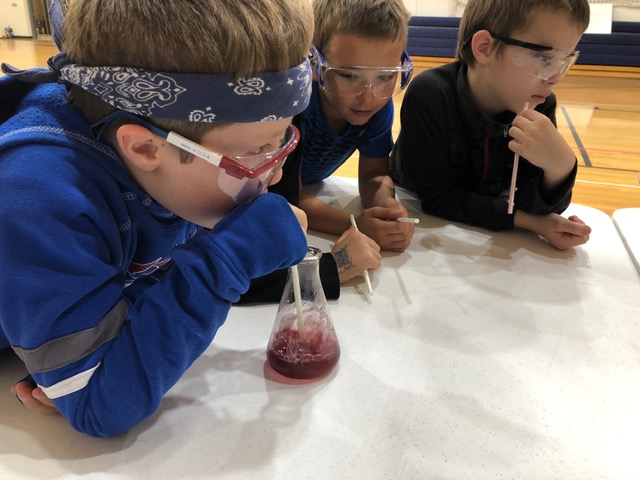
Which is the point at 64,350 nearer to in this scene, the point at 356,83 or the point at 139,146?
the point at 139,146

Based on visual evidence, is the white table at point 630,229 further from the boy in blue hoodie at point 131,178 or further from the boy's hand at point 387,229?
the boy in blue hoodie at point 131,178

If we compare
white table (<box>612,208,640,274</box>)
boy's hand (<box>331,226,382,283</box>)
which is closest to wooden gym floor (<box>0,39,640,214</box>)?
white table (<box>612,208,640,274</box>)

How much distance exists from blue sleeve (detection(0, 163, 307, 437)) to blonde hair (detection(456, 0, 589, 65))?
A: 0.81 m

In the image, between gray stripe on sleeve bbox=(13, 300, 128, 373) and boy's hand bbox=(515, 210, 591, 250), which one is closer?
gray stripe on sleeve bbox=(13, 300, 128, 373)

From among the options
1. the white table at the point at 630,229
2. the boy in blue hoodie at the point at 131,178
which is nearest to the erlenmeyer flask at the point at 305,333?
the boy in blue hoodie at the point at 131,178

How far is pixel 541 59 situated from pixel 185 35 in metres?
0.85

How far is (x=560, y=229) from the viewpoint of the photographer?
42.3 inches

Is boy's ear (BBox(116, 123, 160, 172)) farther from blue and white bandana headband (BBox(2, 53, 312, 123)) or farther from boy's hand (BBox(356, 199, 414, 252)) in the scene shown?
boy's hand (BBox(356, 199, 414, 252))

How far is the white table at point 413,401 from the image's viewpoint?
22.1 inches

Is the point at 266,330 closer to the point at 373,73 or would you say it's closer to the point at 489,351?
the point at 489,351

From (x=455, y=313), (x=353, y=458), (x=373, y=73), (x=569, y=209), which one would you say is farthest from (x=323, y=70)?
(x=353, y=458)

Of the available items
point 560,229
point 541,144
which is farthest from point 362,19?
point 560,229

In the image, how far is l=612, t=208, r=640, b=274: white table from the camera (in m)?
1.05

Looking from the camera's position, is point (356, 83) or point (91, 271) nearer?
point (91, 271)
